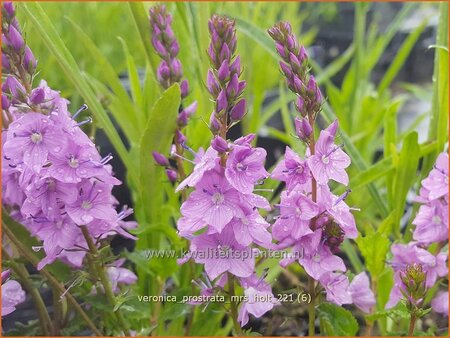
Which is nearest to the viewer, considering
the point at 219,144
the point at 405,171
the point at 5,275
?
the point at 219,144

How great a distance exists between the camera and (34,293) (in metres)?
0.73

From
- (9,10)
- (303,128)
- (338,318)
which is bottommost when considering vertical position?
(338,318)

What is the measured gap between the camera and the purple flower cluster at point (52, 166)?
0.56m

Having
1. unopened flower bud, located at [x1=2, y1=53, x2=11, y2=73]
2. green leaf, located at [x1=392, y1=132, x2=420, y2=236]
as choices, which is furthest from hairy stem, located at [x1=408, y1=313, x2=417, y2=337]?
unopened flower bud, located at [x1=2, y1=53, x2=11, y2=73]

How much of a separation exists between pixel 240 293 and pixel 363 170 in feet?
0.94

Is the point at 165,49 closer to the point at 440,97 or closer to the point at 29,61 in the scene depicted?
the point at 29,61

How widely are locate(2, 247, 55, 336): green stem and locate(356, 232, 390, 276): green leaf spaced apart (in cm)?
38

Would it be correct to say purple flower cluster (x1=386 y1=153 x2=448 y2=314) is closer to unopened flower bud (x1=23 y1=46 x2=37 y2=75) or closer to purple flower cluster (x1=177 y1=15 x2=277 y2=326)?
purple flower cluster (x1=177 y1=15 x2=277 y2=326)

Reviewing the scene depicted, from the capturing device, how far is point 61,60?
2.44ft

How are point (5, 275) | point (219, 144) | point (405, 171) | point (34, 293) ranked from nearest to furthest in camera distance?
point (219, 144) → point (5, 275) → point (34, 293) → point (405, 171)

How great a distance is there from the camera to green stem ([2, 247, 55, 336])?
701mm

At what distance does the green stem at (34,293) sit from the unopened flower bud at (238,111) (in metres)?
0.30

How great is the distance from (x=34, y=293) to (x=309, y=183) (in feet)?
1.15

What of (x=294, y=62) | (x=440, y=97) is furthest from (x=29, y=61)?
(x=440, y=97)
